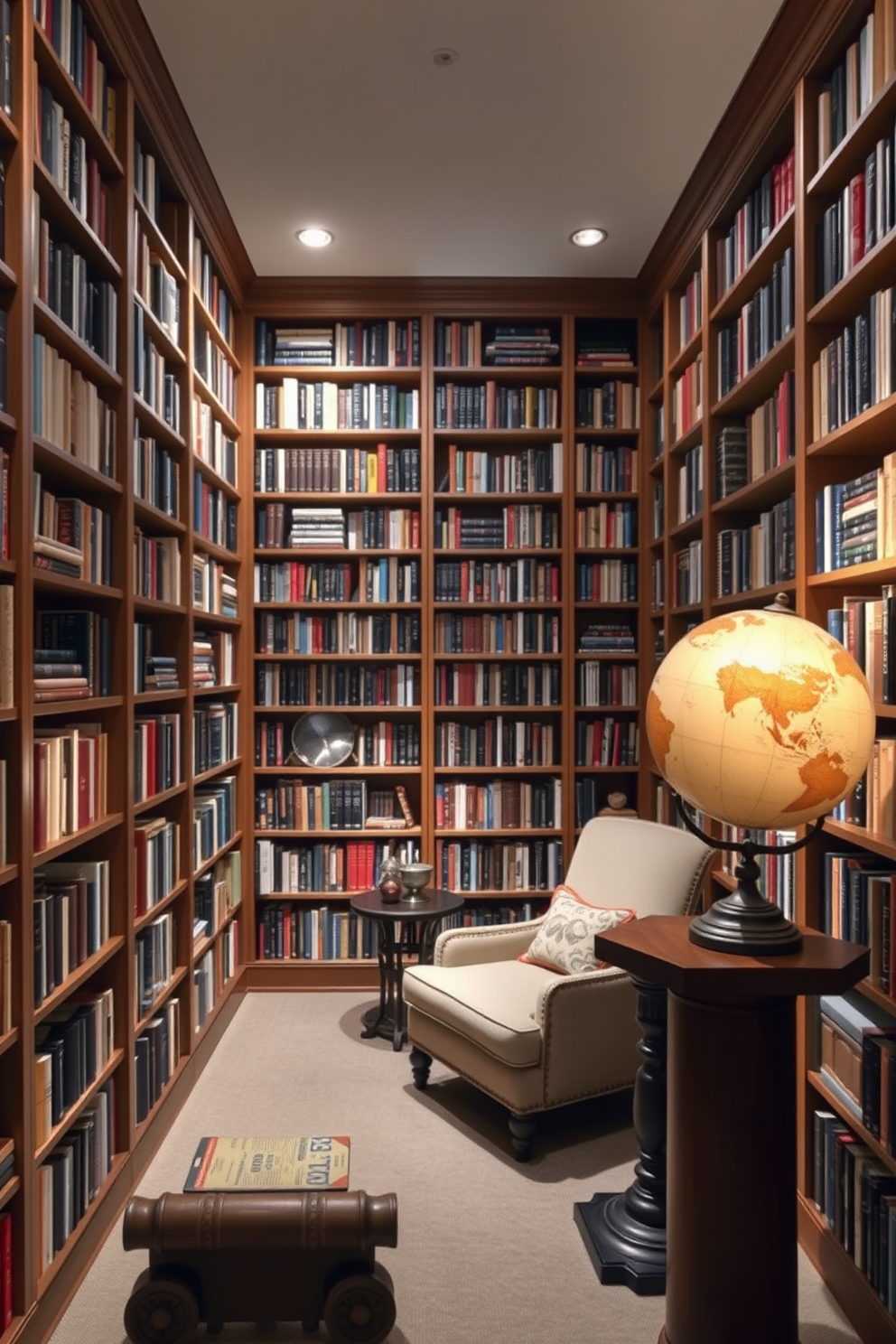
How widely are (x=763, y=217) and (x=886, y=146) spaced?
0.89 meters

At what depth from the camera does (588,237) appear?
3.73 metres

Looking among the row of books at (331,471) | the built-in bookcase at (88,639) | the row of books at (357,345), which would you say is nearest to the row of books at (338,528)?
the row of books at (331,471)

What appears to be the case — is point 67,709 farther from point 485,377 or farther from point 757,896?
point 485,377

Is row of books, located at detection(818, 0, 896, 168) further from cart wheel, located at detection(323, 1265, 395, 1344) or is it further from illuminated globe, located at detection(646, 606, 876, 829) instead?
cart wheel, located at detection(323, 1265, 395, 1344)

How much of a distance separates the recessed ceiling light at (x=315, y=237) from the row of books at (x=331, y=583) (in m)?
1.35

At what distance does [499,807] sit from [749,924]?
2649mm

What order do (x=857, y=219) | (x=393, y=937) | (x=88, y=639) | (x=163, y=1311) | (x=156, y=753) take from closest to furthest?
(x=163, y=1311), (x=857, y=219), (x=88, y=639), (x=156, y=753), (x=393, y=937)

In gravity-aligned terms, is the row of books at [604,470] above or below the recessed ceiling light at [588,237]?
below

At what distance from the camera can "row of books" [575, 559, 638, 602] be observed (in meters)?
4.38

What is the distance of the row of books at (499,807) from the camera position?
4.32m

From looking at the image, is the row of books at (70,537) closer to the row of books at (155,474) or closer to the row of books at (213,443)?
the row of books at (155,474)

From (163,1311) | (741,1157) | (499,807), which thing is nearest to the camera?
(741,1157)

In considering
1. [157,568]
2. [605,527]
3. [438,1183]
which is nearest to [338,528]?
[605,527]

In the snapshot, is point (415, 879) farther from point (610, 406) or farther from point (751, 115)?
point (751, 115)
